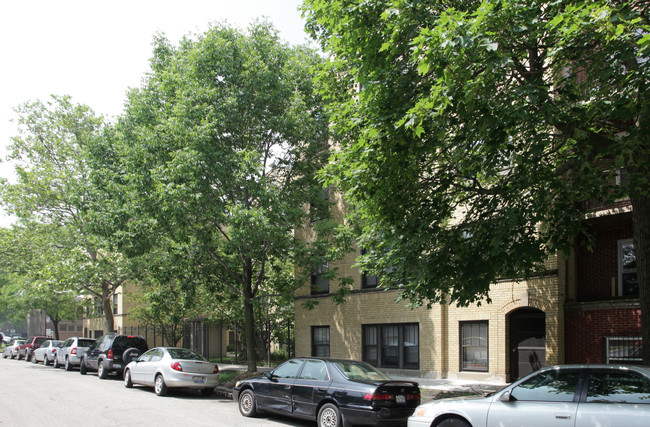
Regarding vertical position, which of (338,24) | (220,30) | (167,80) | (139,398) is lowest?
(139,398)

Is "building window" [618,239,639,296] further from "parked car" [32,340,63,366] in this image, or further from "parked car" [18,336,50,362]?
"parked car" [18,336,50,362]

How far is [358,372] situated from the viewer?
11.3 meters

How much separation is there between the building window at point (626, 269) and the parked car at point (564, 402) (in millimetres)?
8997

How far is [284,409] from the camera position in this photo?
11805mm

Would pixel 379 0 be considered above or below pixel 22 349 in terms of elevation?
above

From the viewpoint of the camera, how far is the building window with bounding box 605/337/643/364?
14523mm

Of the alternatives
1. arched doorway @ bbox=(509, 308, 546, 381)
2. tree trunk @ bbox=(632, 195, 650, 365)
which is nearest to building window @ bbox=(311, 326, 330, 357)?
arched doorway @ bbox=(509, 308, 546, 381)

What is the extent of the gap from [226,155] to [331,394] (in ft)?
30.2

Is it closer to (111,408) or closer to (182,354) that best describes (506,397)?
(111,408)

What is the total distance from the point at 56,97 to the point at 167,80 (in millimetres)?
16128

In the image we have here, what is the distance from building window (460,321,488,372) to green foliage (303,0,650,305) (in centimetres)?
728

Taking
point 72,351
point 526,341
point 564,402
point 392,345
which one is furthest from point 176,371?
point 72,351

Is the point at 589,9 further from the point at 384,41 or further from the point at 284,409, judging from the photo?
the point at 284,409

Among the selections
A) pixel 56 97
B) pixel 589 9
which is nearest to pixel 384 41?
pixel 589 9
